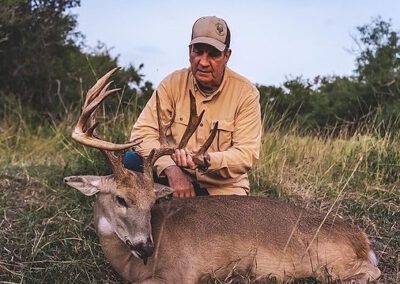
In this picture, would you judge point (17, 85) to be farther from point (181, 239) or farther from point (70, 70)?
point (181, 239)

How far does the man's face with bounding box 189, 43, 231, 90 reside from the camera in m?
5.14

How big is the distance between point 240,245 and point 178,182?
755 mm

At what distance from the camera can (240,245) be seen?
4457mm

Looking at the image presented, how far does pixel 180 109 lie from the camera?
5.32 metres

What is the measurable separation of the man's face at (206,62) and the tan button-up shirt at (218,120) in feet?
0.42

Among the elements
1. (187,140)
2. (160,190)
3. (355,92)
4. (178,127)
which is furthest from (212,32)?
(355,92)

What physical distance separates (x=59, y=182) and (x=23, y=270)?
194 centimetres

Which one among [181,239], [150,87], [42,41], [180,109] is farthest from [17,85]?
[181,239]

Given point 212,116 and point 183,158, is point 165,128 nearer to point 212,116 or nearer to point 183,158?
point 183,158

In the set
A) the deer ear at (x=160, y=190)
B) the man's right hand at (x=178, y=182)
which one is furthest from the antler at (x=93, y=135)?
the man's right hand at (x=178, y=182)

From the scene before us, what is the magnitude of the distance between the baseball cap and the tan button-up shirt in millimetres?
302

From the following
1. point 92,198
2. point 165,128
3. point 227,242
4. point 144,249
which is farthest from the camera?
point 92,198

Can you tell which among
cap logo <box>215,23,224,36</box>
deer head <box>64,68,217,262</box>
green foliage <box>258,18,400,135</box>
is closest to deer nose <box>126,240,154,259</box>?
deer head <box>64,68,217,262</box>

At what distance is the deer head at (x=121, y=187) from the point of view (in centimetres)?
420
